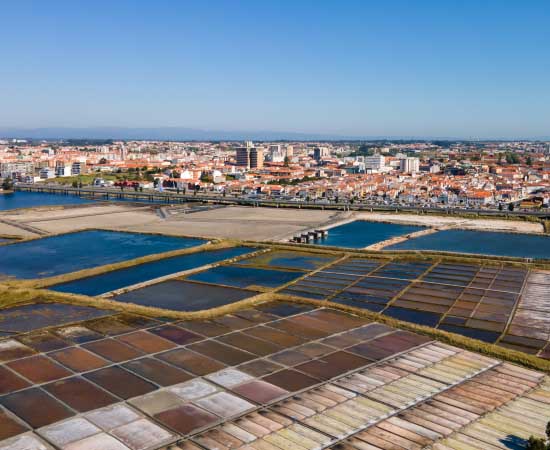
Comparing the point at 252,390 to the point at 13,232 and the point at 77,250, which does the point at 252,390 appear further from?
the point at 13,232

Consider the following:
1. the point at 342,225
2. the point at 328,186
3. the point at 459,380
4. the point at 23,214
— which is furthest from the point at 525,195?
the point at 459,380

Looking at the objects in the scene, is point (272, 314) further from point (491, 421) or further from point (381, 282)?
point (491, 421)

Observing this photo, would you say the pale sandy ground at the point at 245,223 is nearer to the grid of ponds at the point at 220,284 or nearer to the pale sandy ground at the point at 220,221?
the pale sandy ground at the point at 220,221

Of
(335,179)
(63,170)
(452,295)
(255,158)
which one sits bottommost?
(452,295)

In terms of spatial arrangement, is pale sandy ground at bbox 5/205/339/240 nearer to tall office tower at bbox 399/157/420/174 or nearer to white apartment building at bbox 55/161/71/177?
white apartment building at bbox 55/161/71/177

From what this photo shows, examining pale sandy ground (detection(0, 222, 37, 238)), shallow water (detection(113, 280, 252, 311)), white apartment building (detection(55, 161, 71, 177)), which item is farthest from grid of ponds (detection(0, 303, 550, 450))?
white apartment building (detection(55, 161, 71, 177))

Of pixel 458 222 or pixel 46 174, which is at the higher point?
pixel 46 174

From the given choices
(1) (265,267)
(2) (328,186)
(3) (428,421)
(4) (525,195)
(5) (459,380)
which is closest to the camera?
(3) (428,421)

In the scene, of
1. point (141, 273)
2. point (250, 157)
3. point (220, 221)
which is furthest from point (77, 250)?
point (250, 157)
